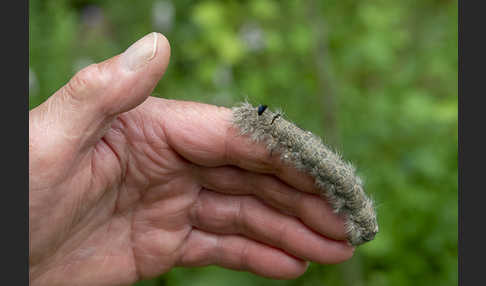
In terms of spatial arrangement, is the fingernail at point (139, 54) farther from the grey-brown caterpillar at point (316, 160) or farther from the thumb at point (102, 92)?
the grey-brown caterpillar at point (316, 160)

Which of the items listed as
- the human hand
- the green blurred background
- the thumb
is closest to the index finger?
the human hand

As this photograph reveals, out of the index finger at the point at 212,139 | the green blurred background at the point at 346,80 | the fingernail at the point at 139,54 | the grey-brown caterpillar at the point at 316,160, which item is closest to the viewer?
the fingernail at the point at 139,54

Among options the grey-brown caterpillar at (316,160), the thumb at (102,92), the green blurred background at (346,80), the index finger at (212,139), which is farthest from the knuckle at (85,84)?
the green blurred background at (346,80)

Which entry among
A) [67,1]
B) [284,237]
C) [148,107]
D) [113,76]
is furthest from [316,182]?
[67,1]

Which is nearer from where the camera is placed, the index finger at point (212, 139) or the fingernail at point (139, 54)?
the fingernail at point (139, 54)

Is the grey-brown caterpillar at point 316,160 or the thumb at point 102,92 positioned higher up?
the thumb at point 102,92

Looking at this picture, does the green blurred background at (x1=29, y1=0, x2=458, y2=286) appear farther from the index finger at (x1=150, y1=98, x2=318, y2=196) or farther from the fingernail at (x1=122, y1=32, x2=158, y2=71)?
the fingernail at (x1=122, y1=32, x2=158, y2=71)
